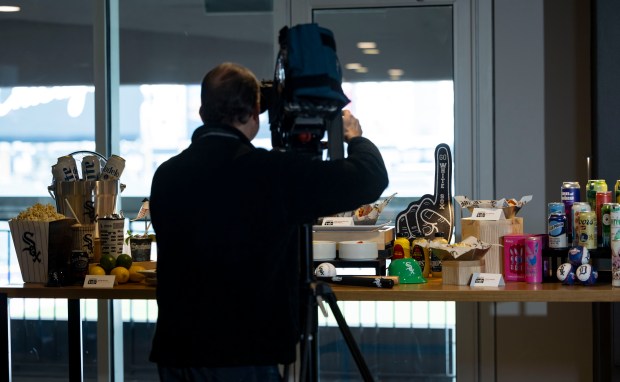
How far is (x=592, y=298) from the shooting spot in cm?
260

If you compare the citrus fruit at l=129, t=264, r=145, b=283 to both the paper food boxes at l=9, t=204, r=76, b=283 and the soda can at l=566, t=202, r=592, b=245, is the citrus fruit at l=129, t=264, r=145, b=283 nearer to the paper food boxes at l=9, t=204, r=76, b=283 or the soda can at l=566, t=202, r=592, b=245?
the paper food boxes at l=9, t=204, r=76, b=283

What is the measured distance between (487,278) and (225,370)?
105cm

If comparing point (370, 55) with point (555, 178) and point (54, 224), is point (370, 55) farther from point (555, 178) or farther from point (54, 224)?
point (54, 224)

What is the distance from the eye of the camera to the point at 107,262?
9.64ft

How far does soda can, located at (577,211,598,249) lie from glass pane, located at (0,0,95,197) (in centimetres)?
278

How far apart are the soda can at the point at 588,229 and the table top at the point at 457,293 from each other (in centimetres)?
14

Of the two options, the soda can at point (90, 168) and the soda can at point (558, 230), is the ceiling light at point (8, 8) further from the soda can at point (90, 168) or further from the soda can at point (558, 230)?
the soda can at point (558, 230)

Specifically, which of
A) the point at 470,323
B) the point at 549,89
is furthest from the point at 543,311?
the point at 549,89

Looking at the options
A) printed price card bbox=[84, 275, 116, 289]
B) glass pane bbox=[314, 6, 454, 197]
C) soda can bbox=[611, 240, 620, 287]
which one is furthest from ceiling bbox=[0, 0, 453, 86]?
printed price card bbox=[84, 275, 116, 289]

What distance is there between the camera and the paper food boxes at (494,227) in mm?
2902

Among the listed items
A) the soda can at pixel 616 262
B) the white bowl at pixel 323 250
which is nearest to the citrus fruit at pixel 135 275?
the white bowl at pixel 323 250

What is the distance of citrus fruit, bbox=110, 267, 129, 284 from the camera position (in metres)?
2.90

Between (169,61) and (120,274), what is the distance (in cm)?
211

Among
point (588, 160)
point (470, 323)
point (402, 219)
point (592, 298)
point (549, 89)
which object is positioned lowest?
point (470, 323)
